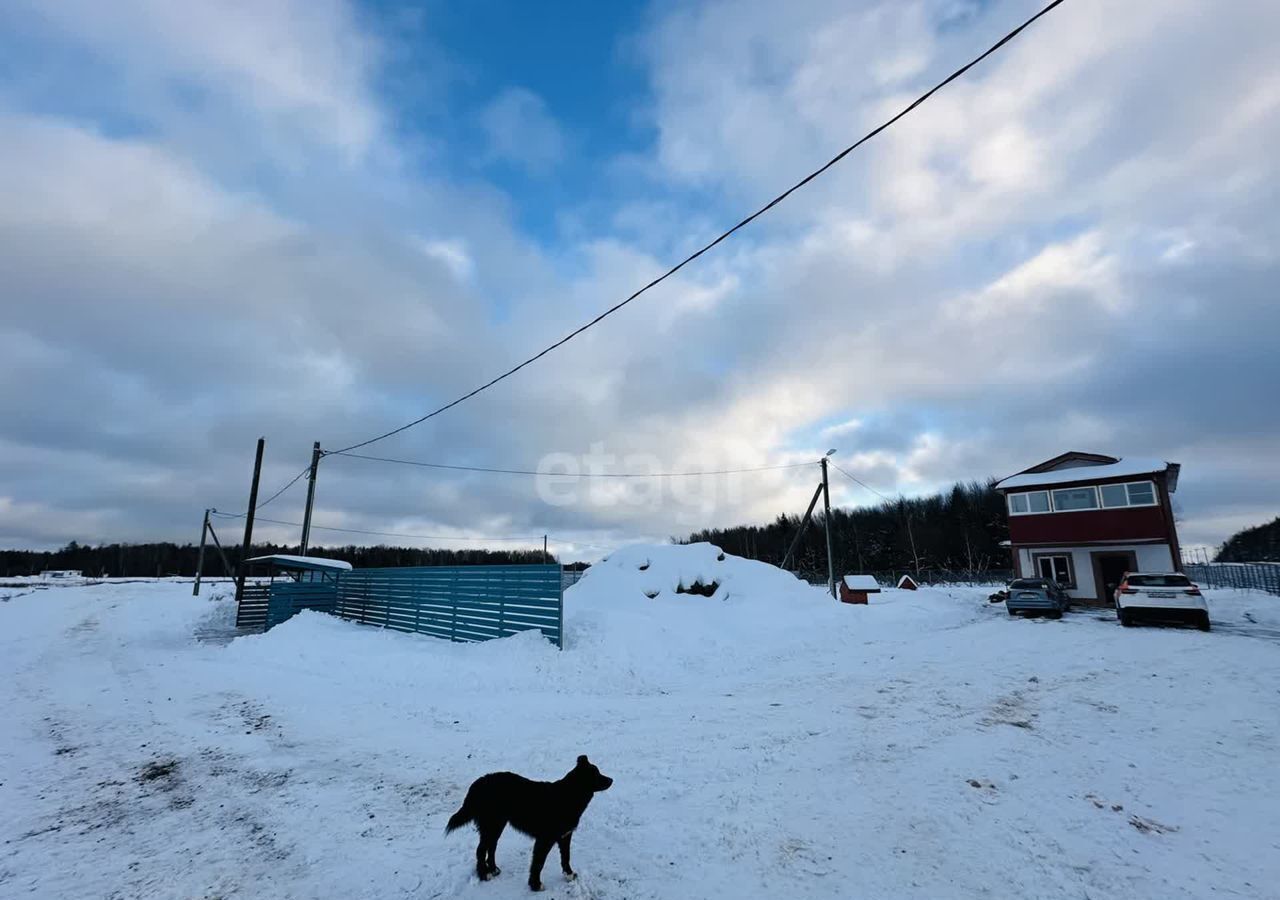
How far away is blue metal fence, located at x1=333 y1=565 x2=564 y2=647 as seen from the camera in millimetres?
13500

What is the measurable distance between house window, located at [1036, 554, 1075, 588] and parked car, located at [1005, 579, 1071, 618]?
813 centimetres

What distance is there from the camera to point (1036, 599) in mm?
20719

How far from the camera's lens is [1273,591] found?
3284cm

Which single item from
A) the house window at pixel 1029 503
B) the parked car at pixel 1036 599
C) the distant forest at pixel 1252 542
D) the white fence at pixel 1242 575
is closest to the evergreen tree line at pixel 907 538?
the white fence at pixel 1242 575

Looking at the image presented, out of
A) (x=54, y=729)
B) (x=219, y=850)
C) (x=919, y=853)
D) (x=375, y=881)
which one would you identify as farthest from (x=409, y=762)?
(x=54, y=729)

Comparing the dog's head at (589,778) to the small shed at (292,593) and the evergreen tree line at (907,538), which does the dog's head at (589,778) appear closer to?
the small shed at (292,593)

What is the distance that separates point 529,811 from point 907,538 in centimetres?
8553

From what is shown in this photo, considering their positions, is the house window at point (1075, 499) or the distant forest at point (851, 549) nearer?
the house window at point (1075, 499)

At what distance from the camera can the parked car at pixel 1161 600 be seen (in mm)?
16422

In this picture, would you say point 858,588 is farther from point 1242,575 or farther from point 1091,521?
point 1242,575

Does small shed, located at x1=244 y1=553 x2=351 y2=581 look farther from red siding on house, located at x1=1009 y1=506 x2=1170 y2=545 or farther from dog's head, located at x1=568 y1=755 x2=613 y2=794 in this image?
red siding on house, located at x1=1009 y1=506 x2=1170 y2=545

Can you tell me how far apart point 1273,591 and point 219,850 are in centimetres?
4993

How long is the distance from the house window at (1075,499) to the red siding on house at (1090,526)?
10.6 inches

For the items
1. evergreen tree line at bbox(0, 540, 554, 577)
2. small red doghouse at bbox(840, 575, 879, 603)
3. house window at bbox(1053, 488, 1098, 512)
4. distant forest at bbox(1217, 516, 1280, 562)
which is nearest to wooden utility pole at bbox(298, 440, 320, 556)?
small red doghouse at bbox(840, 575, 879, 603)
